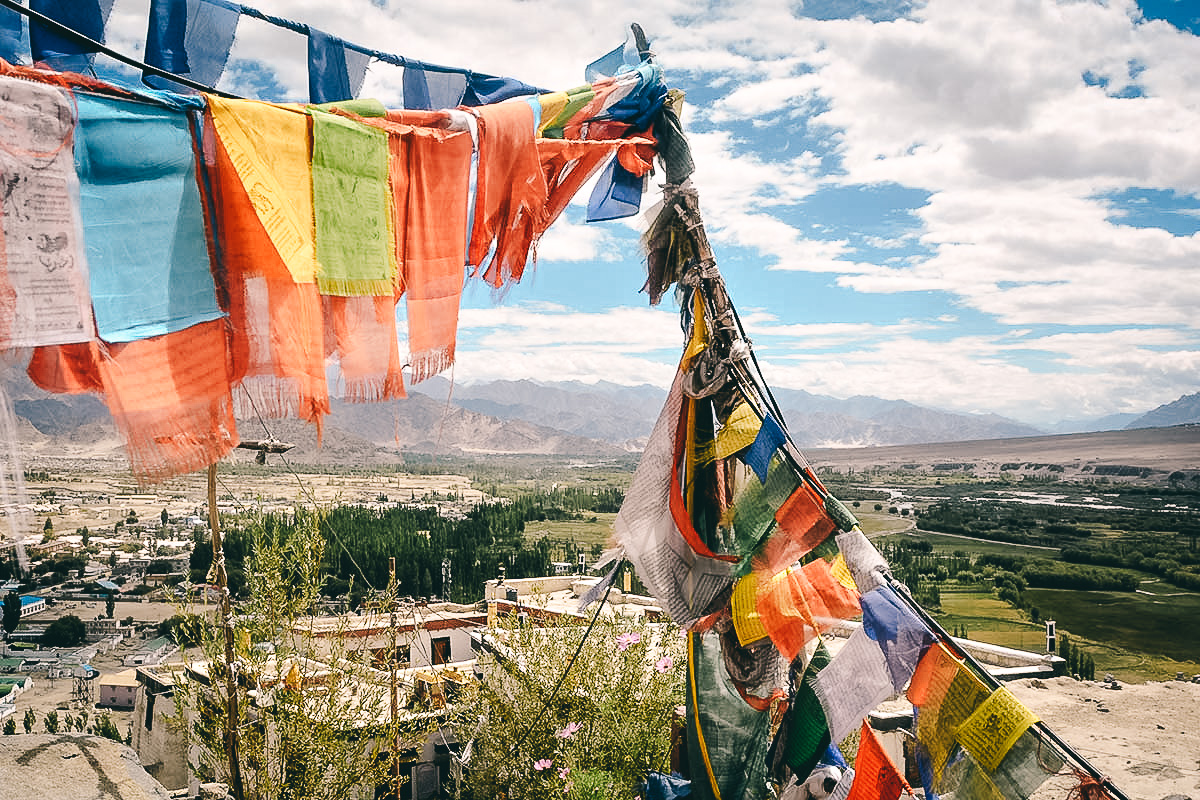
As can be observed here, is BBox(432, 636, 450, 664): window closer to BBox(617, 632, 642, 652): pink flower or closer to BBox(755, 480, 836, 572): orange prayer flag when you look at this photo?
BBox(617, 632, 642, 652): pink flower

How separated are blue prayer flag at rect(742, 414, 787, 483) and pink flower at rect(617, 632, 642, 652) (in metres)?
3.92

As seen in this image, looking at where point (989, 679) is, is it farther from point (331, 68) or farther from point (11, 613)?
point (11, 613)

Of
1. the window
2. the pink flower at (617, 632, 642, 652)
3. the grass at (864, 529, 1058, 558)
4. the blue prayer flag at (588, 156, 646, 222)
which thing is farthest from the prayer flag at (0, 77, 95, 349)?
the grass at (864, 529, 1058, 558)

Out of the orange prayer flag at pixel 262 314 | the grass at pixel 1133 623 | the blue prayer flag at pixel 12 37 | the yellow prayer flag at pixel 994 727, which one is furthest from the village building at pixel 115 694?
the grass at pixel 1133 623

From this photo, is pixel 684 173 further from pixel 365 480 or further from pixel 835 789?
Result: pixel 365 480

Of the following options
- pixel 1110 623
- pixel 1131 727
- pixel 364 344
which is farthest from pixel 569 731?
pixel 1110 623

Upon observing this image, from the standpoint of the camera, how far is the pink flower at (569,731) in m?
6.07

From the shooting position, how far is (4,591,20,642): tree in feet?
169

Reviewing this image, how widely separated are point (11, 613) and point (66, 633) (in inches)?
170

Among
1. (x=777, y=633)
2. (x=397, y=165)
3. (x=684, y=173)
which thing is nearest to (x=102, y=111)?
(x=397, y=165)

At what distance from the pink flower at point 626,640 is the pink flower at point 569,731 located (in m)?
0.78

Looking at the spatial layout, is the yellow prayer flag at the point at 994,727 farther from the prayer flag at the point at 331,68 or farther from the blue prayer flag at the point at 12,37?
the blue prayer flag at the point at 12,37

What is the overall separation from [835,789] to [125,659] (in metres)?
53.3

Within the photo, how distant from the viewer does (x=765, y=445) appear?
→ 3.31 metres
